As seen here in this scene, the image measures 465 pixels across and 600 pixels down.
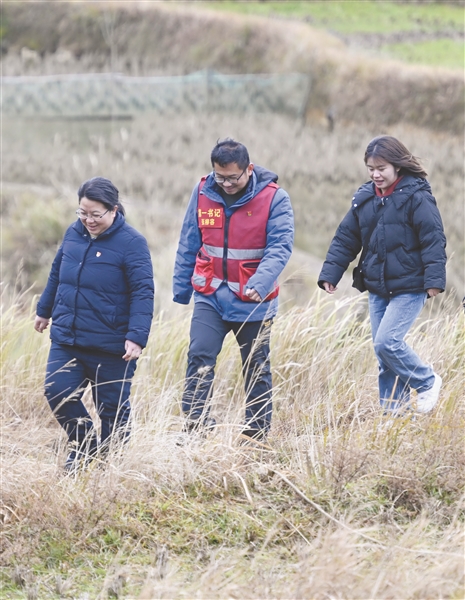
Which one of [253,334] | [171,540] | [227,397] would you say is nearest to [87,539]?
[171,540]

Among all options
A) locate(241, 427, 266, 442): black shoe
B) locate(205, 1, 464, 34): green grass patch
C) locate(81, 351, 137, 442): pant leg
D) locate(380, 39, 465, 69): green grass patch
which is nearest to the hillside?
locate(380, 39, 465, 69): green grass patch

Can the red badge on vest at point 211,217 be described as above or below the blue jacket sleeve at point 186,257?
above

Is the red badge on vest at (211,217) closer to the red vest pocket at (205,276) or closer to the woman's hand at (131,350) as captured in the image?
the red vest pocket at (205,276)

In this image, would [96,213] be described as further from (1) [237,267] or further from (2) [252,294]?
(2) [252,294]

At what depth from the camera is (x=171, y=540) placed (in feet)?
12.5

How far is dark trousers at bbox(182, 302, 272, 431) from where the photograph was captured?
4785 millimetres

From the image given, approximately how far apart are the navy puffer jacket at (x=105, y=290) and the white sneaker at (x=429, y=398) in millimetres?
1478

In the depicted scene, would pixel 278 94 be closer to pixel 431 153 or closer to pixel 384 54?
pixel 384 54

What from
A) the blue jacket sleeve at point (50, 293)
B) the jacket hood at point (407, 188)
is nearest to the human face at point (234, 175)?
the jacket hood at point (407, 188)

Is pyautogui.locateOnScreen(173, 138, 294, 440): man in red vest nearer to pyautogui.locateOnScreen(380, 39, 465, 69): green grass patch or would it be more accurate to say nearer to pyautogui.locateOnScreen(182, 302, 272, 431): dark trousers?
pyautogui.locateOnScreen(182, 302, 272, 431): dark trousers

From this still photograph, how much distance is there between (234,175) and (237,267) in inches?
19.5

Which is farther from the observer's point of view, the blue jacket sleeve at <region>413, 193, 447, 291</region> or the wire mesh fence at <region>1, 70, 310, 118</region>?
the wire mesh fence at <region>1, 70, 310, 118</region>

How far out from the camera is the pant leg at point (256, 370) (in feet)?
15.7

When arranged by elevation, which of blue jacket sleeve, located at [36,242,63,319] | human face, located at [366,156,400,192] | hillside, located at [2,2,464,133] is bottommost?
blue jacket sleeve, located at [36,242,63,319]
